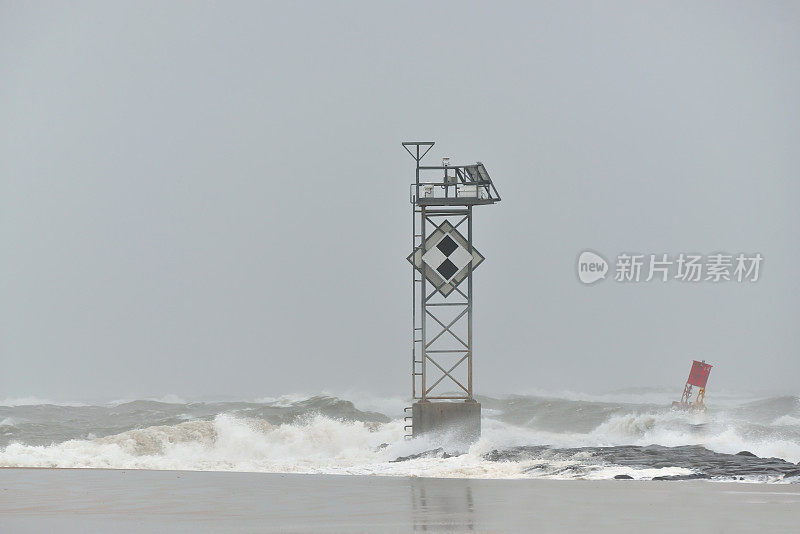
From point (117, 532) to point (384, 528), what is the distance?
8.59 feet

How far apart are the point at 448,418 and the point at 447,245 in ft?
15.2

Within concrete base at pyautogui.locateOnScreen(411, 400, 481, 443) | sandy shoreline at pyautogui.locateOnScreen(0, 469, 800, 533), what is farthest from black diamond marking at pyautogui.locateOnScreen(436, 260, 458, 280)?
sandy shoreline at pyautogui.locateOnScreen(0, 469, 800, 533)

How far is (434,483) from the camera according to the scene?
652 inches

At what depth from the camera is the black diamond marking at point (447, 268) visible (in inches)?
1066

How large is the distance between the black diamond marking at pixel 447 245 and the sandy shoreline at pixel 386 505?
33.6 feet

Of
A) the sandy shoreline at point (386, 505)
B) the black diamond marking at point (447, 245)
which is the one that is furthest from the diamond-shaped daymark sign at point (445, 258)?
the sandy shoreline at point (386, 505)

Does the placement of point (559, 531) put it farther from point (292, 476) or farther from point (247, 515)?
point (292, 476)

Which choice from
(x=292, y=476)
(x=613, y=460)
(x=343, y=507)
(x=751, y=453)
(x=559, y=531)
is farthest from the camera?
(x=751, y=453)

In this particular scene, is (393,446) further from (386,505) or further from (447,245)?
(386,505)

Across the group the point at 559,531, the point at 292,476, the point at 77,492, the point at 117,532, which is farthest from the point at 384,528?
the point at 292,476

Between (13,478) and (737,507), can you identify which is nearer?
(737,507)

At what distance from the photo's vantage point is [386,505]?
12.5 m

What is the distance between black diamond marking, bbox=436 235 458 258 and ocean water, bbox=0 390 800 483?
4970 mm

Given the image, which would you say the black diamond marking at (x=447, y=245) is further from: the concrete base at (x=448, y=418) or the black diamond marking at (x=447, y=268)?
the concrete base at (x=448, y=418)
